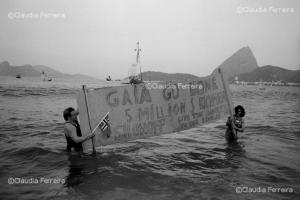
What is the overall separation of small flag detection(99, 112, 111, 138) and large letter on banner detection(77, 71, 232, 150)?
0.09 ft

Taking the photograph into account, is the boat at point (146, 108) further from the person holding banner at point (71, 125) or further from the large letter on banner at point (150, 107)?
the person holding banner at point (71, 125)

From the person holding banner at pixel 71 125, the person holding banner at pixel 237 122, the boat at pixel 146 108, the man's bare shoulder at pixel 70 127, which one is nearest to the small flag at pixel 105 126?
the boat at pixel 146 108

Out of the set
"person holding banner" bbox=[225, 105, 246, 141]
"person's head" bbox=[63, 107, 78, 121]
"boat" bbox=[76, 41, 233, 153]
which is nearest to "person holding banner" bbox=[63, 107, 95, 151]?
"person's head" bbox=[63, 107, 78, 121]

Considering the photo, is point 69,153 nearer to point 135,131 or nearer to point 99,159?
point 99,159

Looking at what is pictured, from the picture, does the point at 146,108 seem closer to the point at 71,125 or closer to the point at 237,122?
the point at 71,125

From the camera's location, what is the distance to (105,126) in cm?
704

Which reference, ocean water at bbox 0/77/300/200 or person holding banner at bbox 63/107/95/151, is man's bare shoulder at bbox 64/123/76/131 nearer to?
person holding banner at bbox 63/107/95/151

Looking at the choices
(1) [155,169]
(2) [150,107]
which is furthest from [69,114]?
(1) [155,169]

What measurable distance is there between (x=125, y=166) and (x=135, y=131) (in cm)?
121

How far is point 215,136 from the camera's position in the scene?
1284 cm

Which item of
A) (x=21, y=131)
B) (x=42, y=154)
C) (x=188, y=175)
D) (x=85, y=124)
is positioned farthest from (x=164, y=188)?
(x=21, y=131)

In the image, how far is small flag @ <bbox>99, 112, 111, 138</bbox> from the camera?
6.99 meters

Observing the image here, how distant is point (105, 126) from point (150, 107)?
1598 millimetres

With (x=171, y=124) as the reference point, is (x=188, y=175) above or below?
below
